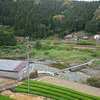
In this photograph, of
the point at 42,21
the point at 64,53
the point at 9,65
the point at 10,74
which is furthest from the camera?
the point at 42,21

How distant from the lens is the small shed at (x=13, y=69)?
18.0m

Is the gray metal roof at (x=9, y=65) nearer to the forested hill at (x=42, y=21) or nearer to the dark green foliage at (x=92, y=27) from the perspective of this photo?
the forested hill at (x=42, y=21)

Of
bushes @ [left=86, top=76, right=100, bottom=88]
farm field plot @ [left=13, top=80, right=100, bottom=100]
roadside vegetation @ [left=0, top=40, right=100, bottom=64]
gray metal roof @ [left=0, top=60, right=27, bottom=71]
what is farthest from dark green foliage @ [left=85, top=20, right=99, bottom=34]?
farm field plot @ [left=13, top=80, right=100, bottom=100]

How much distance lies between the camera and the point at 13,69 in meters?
18.3

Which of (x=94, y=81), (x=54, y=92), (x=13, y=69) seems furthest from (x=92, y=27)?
(x=54, y=92)

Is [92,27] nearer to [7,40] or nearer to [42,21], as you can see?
[42,21]

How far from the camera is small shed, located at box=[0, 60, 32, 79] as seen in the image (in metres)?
18.0

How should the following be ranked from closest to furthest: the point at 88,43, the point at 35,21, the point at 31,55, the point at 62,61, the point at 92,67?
the point at 92,67 → the point at 62,61 → the point at 31,55 → the point at 88,43 → the point at 35,21

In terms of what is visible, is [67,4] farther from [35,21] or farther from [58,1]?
[35,21]

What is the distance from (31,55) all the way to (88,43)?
21.0 meters

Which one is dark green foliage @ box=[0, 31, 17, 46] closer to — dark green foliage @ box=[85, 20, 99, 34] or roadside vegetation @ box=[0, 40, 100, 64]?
roadside vegetation @ box=[0, 40, 100, 64]

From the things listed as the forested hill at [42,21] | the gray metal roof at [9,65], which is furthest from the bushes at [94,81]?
the forested hill at [42,21]

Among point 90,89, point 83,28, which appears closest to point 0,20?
point 83,28

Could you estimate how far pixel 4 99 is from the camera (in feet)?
37.7
